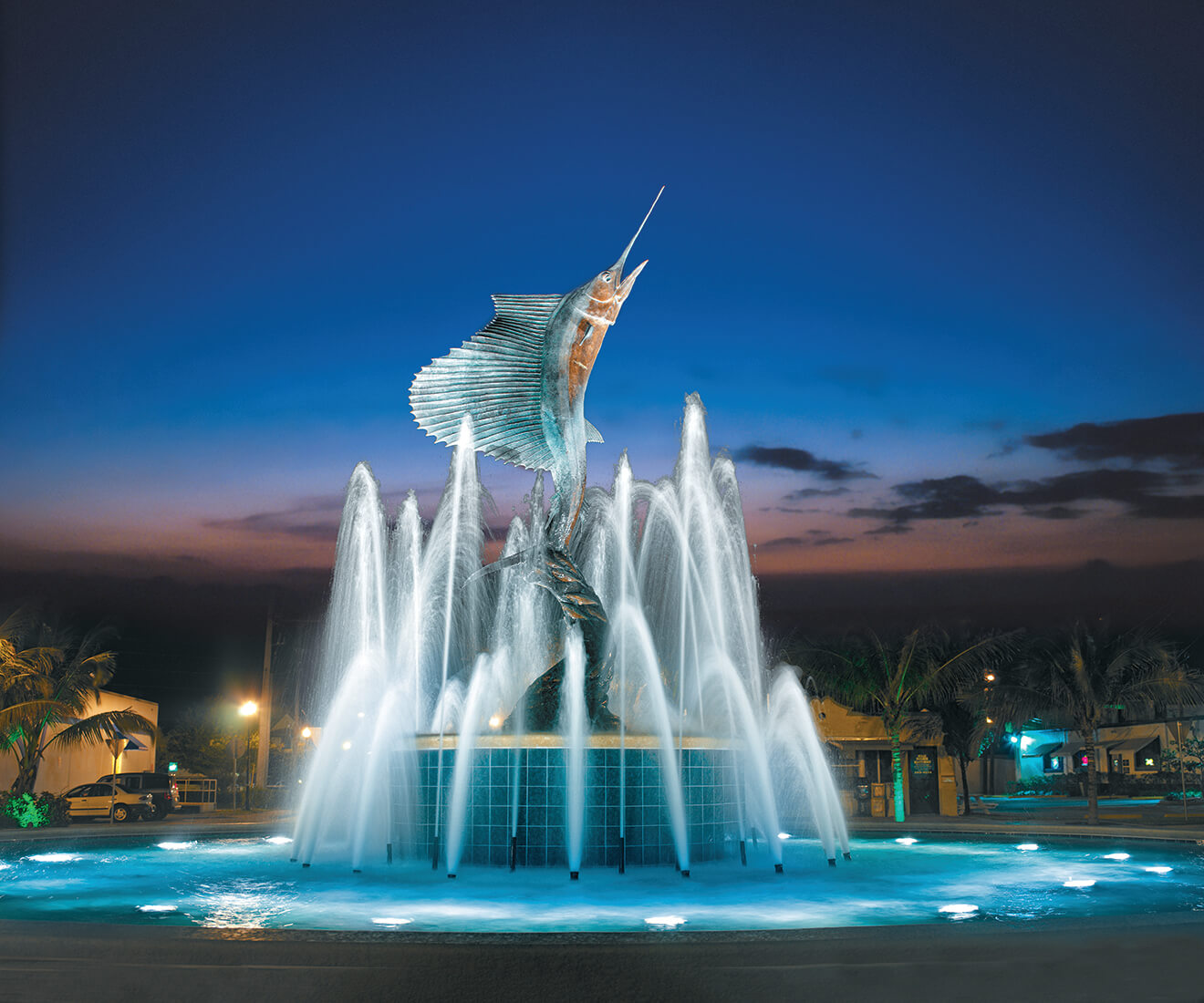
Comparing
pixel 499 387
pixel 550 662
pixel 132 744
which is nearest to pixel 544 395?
pixel 499 387

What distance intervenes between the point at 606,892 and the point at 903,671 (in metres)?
15.1

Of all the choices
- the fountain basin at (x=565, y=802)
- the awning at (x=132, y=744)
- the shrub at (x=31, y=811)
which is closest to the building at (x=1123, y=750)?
the fountain basin at (x=565, y=802)

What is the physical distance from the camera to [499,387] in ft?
53.7

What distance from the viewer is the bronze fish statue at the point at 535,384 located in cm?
1573

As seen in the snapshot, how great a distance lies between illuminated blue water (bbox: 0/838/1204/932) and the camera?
884 cm

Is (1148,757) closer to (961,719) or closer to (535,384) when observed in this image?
(961,719)

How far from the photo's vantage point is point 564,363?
1576 cm

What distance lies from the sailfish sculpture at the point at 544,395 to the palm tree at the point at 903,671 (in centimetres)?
1155

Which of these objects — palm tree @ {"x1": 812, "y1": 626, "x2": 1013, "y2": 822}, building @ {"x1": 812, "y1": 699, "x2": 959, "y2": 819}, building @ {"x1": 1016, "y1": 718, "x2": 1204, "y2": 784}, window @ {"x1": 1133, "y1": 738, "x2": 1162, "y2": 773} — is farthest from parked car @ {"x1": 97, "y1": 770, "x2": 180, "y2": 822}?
window @ {"x1": 1133, "y1": 738, "x2": 1162, "y2": 773}

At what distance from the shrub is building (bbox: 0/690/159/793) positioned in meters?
3.78

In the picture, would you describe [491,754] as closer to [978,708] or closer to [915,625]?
[915,625]

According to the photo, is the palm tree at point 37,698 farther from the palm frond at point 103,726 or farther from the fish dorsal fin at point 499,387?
the fish dorsal fin at point 499,387

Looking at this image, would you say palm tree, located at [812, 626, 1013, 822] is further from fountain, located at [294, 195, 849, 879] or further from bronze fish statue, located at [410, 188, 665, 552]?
bronze fish statue, located at [410, 188, 665, 552]

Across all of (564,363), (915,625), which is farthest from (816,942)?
(915,625)
